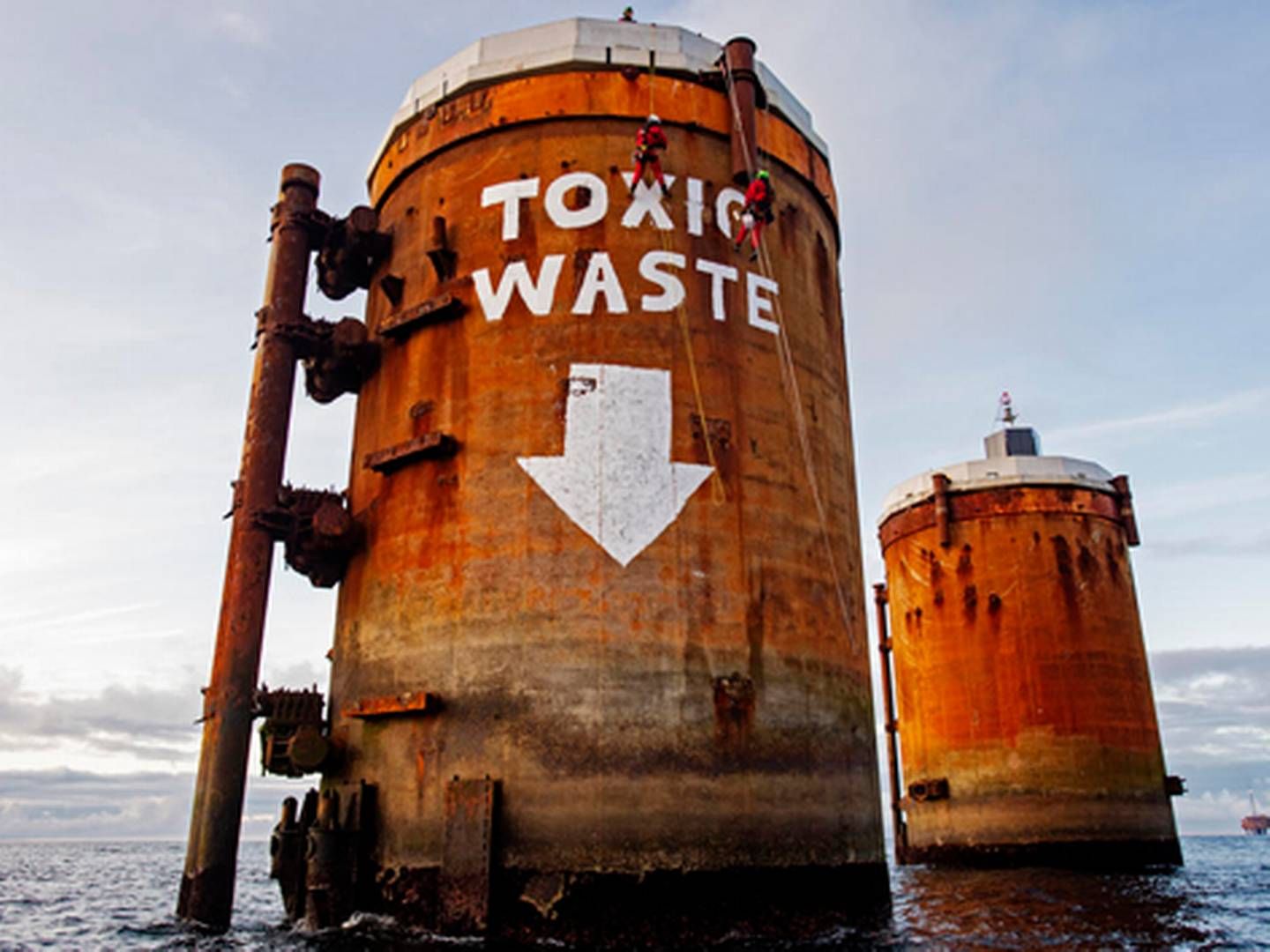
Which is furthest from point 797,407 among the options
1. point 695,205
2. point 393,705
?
point 393,705

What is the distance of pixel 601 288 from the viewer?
14.8 meters

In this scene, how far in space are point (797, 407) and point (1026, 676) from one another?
17.8 meters

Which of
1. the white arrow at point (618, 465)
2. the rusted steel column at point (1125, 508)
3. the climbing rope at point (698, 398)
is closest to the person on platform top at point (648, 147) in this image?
the climbing rope at point (698, 398)

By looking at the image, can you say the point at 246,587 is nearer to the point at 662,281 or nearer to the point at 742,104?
the point at 662,281

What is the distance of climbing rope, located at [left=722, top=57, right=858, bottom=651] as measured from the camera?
50.8ft

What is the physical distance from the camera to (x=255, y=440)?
16172mm

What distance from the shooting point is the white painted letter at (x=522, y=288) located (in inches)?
587

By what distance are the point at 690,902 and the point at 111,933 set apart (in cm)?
1007

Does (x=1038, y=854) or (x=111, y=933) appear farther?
(x=1038, y=854)

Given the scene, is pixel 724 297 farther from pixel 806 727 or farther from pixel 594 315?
pixel 806 727

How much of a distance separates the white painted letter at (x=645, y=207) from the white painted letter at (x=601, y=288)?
2.32 feet

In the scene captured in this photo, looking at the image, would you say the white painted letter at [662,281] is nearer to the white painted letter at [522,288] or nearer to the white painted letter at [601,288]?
the white painted letter at [601,288]

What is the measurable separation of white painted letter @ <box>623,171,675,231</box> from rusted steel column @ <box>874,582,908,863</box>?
76.1ft

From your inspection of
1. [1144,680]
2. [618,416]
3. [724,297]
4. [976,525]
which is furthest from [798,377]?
[1144,680]
